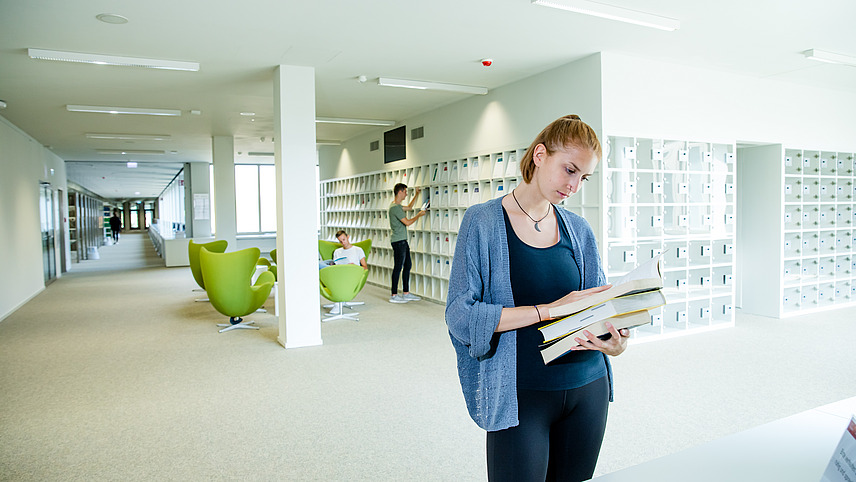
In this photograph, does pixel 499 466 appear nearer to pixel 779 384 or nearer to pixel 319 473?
pixel 319 473

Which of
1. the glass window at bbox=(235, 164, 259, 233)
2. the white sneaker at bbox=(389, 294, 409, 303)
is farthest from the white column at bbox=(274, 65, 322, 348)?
the glass window at bbox=(235, 164, 259, 233)

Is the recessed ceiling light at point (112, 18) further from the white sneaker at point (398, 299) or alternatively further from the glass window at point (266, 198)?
the glass window at point (266, 198)

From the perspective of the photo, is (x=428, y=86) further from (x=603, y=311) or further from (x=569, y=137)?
(x=603, y=311)

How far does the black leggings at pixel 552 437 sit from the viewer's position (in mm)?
1542

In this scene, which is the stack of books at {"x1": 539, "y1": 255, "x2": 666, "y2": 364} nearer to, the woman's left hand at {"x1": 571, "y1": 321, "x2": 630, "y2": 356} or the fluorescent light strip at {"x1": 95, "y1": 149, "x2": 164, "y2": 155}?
the woman's left hand at {"x1": 571, "y1": 321, "x2": 630, "y2": 356}

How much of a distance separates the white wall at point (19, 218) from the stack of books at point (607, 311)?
30.5ft

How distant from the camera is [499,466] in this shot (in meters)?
1.57

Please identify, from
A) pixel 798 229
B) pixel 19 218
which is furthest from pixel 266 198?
pixel 798 229

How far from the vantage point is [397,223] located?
9.24m

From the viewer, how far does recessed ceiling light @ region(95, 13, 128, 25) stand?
4.61 metres

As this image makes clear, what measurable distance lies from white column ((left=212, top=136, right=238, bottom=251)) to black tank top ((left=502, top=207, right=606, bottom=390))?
10.9 m

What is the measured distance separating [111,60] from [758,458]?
6.42 m

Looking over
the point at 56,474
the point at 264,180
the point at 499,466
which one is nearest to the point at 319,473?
the point at 56,474

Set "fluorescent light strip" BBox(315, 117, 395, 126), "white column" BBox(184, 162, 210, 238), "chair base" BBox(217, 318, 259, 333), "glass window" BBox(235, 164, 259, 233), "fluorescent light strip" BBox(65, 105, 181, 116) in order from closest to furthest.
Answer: "chair base" BBox(217, 318, 259, 333), "fluorescent light strip" BBox(65, 105, 181, 116), "fluorescent light strip" BBox(315, 117, 395, 126), "white column" BBox(184, 162, 210, 238), "glass window" BBox(235, 164, 259, 233)
